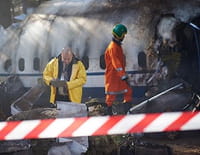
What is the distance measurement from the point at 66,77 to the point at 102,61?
511 mm

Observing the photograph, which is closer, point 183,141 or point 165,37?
point 165,37

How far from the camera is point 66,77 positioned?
177 inches

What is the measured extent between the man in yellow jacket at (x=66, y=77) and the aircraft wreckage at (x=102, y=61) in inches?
3.4

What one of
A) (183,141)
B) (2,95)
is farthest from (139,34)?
(2,95)

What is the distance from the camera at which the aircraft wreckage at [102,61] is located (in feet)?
14.0

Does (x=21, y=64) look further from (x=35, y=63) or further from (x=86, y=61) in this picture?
(x=86, y=61)

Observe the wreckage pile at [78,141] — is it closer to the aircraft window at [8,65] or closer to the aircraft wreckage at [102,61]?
the aircraft wreckage at [102,61]

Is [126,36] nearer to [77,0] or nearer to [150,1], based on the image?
[150,1]

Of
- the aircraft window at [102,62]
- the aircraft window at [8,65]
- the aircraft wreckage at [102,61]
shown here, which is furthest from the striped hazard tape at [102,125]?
the aircraft window at [8,65]

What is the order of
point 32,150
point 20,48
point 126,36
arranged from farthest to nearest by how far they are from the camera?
point 20,48 → point 32,150 → point 126,36

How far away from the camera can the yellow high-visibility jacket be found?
4.45 metres

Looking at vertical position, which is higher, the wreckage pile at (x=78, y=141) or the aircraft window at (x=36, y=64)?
the aircraft window at (x=36, y=64)

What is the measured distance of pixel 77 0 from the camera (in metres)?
4.75

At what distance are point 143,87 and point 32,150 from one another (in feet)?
5.64
